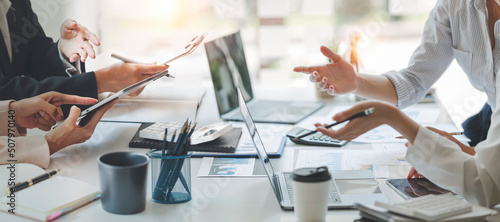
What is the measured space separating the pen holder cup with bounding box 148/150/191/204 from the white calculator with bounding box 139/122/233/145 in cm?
38

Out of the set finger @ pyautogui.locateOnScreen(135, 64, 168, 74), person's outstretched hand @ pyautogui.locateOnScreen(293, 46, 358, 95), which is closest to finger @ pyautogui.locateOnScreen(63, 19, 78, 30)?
finger @ pyautogui.locateOnScreen(135, 64, 168, 74)

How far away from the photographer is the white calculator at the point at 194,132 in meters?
1.63

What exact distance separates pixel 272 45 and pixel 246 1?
371 mm

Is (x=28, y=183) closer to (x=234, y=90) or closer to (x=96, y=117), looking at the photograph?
(x=96, y=117)

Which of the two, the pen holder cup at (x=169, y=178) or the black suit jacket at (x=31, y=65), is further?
the black suit jacket at (x=31, y=65)

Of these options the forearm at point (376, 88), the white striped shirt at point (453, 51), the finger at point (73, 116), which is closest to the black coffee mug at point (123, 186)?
the finger at point (73, 116)

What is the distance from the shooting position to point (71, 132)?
1565mm

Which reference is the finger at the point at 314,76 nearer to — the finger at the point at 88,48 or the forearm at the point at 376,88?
the forearm at the point at 376,88

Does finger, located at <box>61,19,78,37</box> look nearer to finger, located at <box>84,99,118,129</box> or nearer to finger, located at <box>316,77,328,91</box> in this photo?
finger, located at <box>84,99,118,129</box>

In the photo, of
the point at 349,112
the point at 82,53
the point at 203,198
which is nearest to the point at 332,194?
the point at 349,112

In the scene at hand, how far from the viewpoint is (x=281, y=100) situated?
7.86ft

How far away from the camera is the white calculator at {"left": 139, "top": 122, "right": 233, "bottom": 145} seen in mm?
1631

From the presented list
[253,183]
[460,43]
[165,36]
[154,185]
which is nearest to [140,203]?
[154,185]

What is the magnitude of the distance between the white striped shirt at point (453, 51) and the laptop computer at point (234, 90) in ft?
1.37
